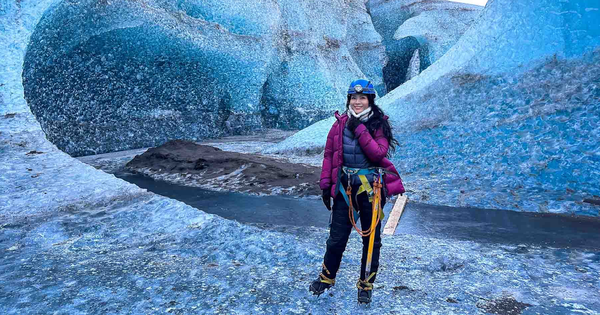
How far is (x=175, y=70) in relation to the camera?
13680 millimetres

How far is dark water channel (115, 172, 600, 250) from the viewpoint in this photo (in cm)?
425

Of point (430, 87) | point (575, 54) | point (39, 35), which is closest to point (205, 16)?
point (39, 35)

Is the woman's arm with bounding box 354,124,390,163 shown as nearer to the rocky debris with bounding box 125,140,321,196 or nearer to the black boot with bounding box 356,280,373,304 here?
the black boot with bounding box 356,280,373,304

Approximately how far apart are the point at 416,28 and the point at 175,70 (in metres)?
13.8

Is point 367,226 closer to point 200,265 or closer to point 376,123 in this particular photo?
point 376,123

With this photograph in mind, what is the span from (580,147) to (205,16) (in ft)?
39.7

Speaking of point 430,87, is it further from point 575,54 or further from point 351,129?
point 351,129

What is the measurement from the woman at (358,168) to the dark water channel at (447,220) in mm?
1987

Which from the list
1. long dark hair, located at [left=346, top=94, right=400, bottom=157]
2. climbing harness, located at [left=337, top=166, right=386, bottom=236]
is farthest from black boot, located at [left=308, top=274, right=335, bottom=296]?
long dark hair, located at [left=346, top=94, right=400, bottom=157]

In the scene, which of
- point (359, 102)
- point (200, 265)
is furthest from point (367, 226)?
point (200, 265)

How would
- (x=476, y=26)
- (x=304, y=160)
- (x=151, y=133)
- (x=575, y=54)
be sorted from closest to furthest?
(x=575, y=54) → (x=476, y=26) → (x=304, y=160) → (x=151, y=133)

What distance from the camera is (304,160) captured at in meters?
9.54

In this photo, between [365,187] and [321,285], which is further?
[321,285]

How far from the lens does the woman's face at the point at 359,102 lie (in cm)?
258
